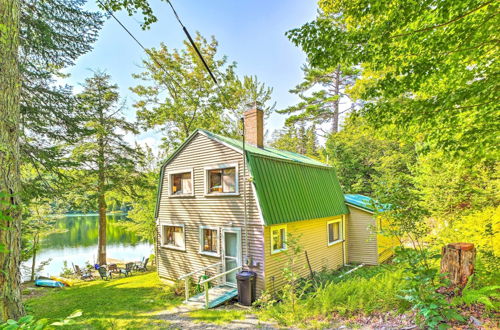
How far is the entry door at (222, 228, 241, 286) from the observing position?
A: 8797 mm

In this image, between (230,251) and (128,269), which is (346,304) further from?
(128,269)

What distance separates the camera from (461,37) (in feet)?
13.4

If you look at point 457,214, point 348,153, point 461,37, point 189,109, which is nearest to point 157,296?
point 461,37

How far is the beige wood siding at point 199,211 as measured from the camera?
8.37 meters

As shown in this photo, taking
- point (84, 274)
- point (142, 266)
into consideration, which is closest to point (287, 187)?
point (142, 266)

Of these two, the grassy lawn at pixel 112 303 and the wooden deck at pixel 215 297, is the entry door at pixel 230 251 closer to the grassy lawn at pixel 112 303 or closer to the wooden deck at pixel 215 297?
the wooden deck at pixel 215 297

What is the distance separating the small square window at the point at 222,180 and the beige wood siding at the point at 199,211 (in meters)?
0.26

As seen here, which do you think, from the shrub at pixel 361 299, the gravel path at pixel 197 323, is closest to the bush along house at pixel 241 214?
the gravel path at pixel 197 323

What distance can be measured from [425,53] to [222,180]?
7.13 m

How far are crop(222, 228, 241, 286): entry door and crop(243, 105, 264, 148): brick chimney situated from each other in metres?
4.02

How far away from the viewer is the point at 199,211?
9906 mm

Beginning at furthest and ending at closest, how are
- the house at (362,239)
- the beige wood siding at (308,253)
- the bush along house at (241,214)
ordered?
the house at (362,239) < the bush along house at (241,214) < the beige wood siding at (308,253)

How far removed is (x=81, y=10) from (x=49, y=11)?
1.06 meters

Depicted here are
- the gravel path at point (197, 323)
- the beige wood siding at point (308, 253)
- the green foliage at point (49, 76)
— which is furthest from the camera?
the beige wood siding at point (308, 253)
